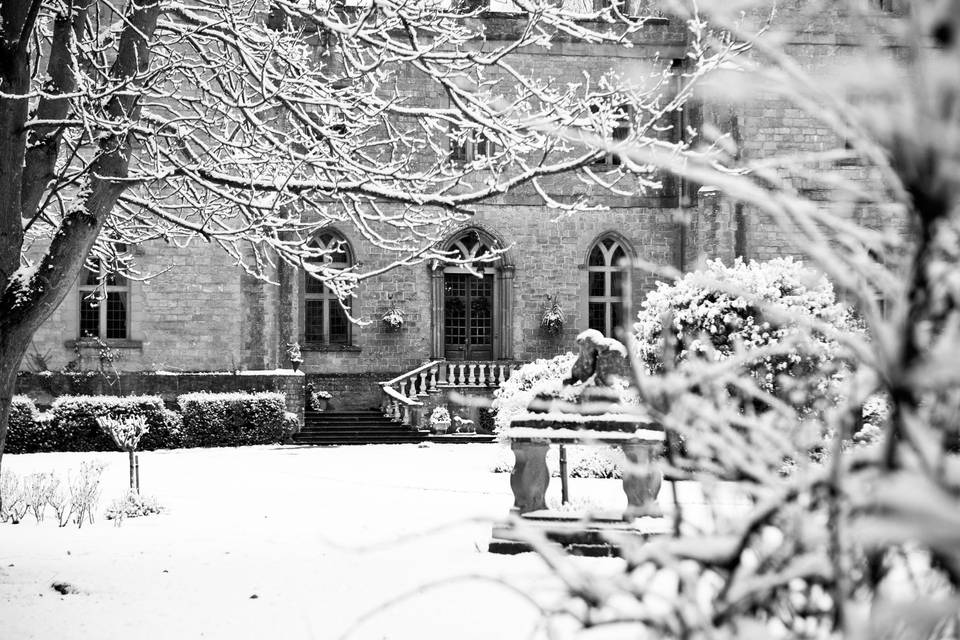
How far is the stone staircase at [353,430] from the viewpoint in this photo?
2012 cm

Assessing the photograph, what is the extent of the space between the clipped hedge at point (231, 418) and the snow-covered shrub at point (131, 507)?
8.46 meters

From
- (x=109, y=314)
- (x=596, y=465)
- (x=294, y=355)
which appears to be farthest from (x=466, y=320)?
(x=596, y=465)

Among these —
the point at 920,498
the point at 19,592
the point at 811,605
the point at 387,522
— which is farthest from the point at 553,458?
the point at 920,498

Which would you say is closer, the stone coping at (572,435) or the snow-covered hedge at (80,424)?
the stone coping at (572,435)

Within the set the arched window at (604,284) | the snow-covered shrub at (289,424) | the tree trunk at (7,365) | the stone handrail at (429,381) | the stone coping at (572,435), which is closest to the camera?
the tree trunk at (7,365)

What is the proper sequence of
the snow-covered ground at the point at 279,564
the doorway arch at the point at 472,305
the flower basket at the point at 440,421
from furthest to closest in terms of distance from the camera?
the doorway arch at the point at 472,305 → the flower basket at the point at 440,421 → the snow-covered ground at the point at 279,564

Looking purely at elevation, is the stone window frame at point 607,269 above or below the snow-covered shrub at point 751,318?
above

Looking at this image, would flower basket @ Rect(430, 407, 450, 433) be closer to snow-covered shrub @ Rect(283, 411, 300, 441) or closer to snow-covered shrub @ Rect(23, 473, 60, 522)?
snow-covered shrub @ Rect(283, 411, 300, 441)

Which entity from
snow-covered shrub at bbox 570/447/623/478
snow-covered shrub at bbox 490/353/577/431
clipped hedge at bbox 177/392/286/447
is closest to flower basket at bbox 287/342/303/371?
clipped hedge at bbox 177/392/286/447

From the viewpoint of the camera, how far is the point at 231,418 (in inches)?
749

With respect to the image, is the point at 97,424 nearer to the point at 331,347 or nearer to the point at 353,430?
the point at 353,430

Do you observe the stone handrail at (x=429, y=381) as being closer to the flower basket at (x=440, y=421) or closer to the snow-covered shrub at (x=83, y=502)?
the flower basket at (x=440, y=421)

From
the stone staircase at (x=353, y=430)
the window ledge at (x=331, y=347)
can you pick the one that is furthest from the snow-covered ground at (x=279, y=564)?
the window ledge at (x=331, y=347)

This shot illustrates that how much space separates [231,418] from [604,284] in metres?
9.55
